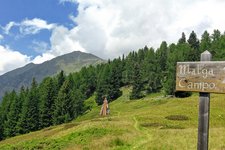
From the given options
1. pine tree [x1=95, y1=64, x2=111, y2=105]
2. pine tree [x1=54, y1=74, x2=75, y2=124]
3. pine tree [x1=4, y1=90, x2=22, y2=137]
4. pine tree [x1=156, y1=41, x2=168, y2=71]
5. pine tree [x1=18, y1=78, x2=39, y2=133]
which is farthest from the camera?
pine tree [x1=156, y1=41, x2=168, y2=71]

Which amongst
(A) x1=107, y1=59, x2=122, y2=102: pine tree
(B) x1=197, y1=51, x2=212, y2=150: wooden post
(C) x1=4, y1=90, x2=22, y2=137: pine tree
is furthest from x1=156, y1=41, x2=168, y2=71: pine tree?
(B) x1=197, y1=51, x2=212, y2=150: wooden post

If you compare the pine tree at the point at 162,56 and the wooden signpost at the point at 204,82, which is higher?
the pine tree at the point at 162,56

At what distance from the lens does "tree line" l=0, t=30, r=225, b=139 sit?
119m

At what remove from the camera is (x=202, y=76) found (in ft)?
31.1

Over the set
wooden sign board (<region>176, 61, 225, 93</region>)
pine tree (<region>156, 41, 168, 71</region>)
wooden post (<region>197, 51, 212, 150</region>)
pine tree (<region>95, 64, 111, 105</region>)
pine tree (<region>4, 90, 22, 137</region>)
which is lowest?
pine tree (<region>4, 90, 22, 137</region>)

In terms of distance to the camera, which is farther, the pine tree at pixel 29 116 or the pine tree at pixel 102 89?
the pine tree at pixel 102 89

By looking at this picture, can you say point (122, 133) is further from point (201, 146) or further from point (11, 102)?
point (11, 102)

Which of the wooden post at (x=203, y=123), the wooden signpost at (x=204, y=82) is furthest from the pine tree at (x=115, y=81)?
the wooden post at (x=203, y=123)

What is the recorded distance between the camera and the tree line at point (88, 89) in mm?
119000

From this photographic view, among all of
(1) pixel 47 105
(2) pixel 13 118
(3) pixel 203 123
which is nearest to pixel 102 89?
(1) pixel 47 105

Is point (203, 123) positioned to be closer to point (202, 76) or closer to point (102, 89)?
point (202, 76)

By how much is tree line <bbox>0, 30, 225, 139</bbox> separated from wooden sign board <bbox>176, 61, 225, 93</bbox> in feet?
318

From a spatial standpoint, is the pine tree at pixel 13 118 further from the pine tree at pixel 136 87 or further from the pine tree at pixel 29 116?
the pine tree at pixel 136 87

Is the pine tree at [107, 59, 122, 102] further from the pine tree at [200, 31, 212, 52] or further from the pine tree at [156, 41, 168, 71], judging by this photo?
the pine tree at [200, 31, 212, 52]
